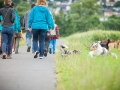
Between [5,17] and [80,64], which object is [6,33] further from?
[80,64]

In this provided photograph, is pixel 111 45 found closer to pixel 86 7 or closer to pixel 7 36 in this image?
pixel 7 36

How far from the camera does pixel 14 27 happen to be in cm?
1512

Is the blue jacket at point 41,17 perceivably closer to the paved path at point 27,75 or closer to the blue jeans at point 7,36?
the blue jeans at point 7,36

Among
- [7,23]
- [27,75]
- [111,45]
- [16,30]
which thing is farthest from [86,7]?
[27,75]

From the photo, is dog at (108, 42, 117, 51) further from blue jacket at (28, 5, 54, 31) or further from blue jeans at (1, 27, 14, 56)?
blue jeans at (1, 27, 14, 56)

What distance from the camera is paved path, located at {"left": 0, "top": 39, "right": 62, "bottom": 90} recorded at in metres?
8.26

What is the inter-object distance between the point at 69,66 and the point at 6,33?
373 cm

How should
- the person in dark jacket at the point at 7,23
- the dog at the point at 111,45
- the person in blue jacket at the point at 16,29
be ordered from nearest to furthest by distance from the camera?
the person in dark jacket at the point at 7,23
the dog at the point at 111,45
the person in blue jacket at the point at 16,29

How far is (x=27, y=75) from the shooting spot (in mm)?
9680

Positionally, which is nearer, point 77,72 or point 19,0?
point 77,72

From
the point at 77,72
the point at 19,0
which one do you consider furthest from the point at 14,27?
the point at 19,0

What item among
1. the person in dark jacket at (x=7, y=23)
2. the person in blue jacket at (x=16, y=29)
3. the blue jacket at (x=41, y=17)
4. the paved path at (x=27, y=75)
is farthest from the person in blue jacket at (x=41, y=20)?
the paved path at (x=27, y=75)

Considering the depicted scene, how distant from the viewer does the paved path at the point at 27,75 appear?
325 inches

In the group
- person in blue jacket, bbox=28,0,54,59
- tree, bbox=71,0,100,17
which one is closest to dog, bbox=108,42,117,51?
person in blue jacket, bbox=28,0,54,59
